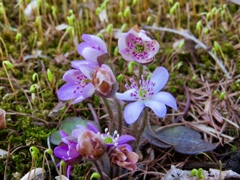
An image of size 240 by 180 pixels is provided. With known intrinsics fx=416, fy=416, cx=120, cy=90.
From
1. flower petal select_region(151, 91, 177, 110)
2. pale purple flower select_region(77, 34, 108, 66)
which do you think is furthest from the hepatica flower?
flower petal select_region(151, 91, 177, 110)

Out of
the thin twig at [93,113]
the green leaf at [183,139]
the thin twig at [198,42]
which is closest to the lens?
the green leaf at [183,139]

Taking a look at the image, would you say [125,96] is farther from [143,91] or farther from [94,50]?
[94,50]

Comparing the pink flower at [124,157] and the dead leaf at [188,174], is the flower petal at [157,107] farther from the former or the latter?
the dead leaf at [188,174]

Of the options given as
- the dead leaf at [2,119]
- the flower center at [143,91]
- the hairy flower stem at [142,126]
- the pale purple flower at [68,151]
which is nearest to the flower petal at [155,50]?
the flower center at [143,91]

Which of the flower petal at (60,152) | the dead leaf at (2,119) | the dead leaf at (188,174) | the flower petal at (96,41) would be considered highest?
the flower petal at (96,41)

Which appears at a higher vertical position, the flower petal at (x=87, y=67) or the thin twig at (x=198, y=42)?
the flower petal at (x=87, y=67)

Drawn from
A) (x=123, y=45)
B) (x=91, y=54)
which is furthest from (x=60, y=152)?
(x=123, y=45)
